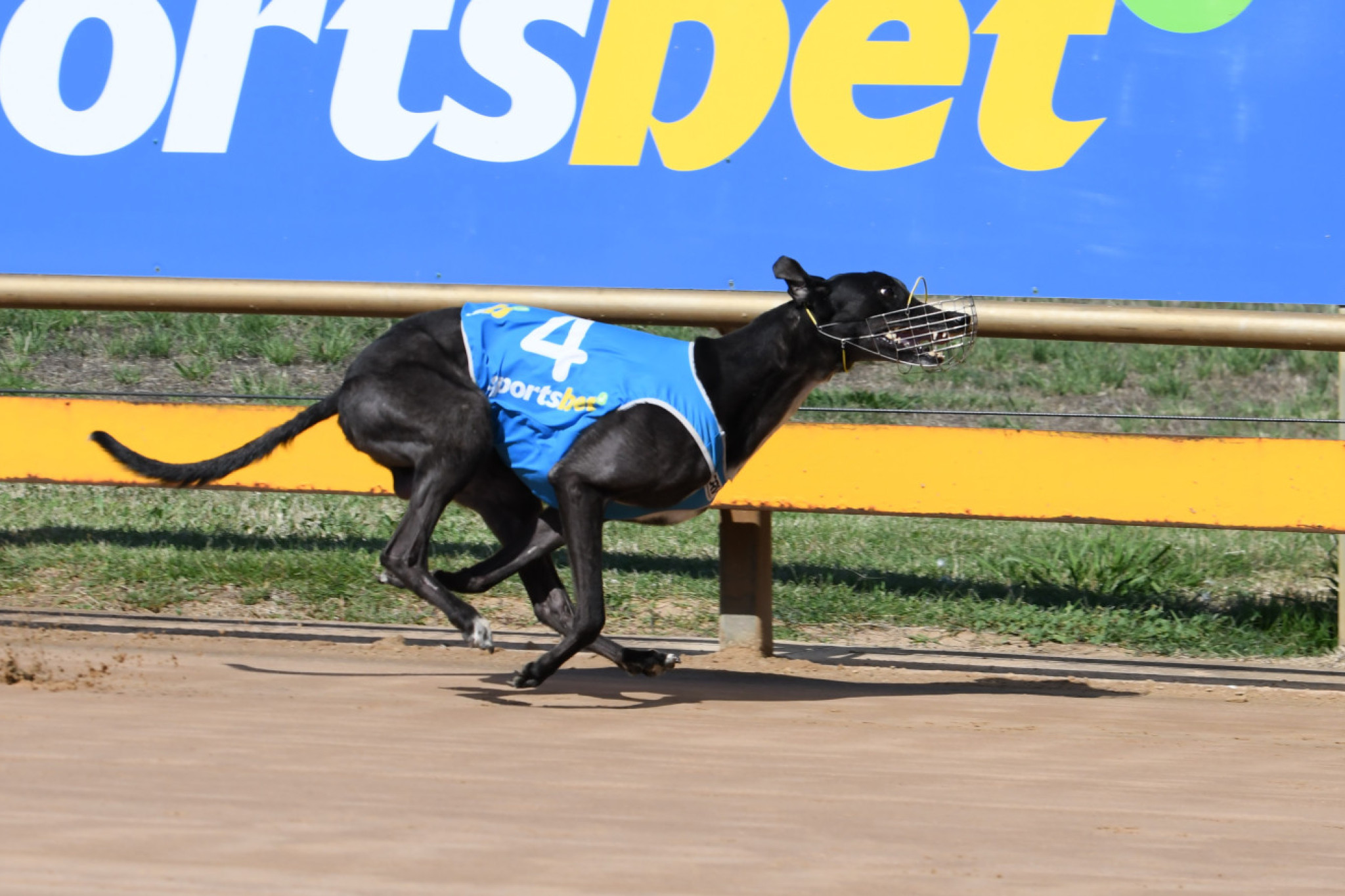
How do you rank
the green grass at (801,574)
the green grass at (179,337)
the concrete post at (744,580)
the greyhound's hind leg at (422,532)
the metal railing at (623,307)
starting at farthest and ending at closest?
the green grass at (179,337) → the green grass at (801,574) → the concrete post at (744,580) → the metal railing at (623,307) → the greyhound's hind leg at (422,532)

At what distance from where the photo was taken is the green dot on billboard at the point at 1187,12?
6.61 metres

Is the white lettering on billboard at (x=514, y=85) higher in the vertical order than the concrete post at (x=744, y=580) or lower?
higher

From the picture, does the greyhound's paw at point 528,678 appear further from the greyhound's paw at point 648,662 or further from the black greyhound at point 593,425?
the greyhound's paw at point 648,662

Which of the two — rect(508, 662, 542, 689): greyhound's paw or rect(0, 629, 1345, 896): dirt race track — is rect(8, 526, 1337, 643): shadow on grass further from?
rect(508, 662, 542, 689): greyhound's paw

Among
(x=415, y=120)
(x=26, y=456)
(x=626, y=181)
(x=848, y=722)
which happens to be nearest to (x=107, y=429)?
(x=26, y=456)

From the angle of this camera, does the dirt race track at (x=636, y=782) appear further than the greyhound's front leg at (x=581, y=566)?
No

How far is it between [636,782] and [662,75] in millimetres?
4022

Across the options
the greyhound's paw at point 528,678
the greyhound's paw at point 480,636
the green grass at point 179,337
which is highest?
the green grass at point 179,337

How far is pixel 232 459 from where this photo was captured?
18.6 feet

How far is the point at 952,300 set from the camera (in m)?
5.59

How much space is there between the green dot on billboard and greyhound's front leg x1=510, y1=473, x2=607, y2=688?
3.33m

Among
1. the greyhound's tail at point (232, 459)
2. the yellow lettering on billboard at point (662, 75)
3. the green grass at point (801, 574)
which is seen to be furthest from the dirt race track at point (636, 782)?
the yellow lettering on billboard at point (662, 75)

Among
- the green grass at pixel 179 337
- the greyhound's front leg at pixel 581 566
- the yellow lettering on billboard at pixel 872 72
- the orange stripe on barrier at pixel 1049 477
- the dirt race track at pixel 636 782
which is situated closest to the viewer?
the dirt race track at pixel 636 782

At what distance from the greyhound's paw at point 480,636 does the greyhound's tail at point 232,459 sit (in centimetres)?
100
